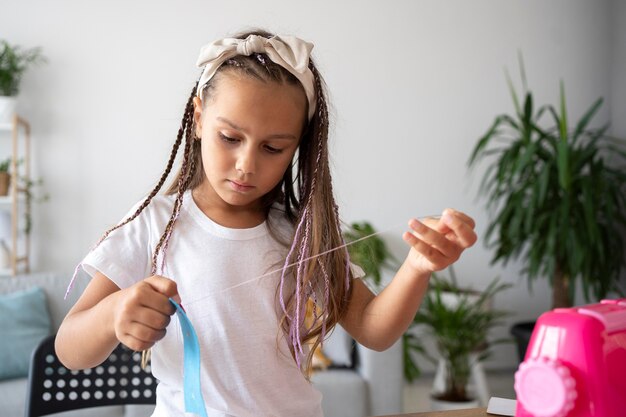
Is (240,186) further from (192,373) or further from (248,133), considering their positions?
(192,373)

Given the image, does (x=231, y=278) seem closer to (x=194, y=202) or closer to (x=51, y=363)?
(x=194, y=202)

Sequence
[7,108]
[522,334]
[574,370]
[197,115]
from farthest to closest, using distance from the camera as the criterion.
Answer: [522,334], [7,108], [197,115], [574,370]

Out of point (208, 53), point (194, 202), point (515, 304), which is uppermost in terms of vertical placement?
point (208, 53)

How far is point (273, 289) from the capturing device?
1.14 meters

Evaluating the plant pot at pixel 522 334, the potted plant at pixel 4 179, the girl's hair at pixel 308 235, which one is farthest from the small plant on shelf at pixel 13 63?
the plant pot at pixel 522 334

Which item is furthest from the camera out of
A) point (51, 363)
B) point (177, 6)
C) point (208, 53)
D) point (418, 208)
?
point (418, 208)

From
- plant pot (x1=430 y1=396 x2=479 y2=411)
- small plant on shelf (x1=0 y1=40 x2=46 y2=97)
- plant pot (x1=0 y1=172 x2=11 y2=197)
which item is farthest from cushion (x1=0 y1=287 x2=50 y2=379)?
plant pot (x1=430 y1=396 x2=479 y2=411)

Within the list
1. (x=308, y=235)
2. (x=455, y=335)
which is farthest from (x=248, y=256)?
(x=455, y=335)

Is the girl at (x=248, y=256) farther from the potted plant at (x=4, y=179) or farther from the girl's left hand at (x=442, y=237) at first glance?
the potted plant at (x=4, y=179)

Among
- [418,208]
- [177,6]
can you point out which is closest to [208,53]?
[177,6]

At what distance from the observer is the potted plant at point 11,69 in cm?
326

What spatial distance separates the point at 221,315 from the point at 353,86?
9.62ft

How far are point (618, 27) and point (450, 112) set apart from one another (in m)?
1.15

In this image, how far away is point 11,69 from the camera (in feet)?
10.9
